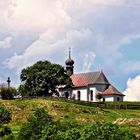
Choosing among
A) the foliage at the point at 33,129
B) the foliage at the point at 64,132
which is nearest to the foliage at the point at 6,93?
the foliage at the point at 64,132

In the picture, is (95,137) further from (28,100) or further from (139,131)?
(28,100)

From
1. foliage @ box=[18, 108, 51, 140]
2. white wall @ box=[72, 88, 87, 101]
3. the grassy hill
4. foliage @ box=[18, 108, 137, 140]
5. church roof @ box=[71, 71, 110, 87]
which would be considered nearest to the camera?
foliage @ box=[18, 108, 137, 140]

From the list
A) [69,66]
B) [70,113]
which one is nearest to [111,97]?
[69,66]

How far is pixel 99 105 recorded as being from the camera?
14888 centimetres

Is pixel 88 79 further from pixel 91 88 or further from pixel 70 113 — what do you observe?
pixel 70 113

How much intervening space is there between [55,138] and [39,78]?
324ft

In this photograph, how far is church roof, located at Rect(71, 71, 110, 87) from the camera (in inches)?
6806

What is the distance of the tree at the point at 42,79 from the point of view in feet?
551

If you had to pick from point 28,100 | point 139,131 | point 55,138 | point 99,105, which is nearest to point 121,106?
point 99,105

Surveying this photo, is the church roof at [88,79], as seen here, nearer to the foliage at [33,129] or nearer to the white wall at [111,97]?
the white wall at [111,97]

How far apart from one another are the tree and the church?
5118 mm

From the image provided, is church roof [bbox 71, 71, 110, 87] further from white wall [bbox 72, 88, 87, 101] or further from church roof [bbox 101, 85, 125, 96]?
church roof [bbox 101, 85, 125, 96]

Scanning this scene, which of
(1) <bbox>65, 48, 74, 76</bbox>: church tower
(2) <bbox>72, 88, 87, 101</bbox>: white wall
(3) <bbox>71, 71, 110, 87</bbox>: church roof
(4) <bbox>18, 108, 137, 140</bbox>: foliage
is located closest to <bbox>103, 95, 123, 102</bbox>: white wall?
(3) <bbox>71, 71, 110, 87</bbox>: church roof

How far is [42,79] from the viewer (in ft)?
552
